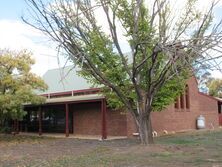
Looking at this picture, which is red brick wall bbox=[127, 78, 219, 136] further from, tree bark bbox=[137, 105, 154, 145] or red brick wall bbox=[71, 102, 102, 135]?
tree bark bbox=[137, 105, 154, 145]

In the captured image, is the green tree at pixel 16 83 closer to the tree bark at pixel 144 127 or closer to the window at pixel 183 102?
the tree bark at pixel 144 127

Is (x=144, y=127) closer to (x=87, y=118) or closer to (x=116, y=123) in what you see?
(x=116, y=123)

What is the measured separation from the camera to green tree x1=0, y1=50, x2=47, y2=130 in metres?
26.3

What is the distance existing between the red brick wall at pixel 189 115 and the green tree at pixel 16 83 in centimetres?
730

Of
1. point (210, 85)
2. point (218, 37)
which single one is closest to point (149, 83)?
point (218, 37)

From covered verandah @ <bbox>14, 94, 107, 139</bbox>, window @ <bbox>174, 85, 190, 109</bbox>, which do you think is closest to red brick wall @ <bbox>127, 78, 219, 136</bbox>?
window @ <bbox>174, 85, 190, 109</bbox>

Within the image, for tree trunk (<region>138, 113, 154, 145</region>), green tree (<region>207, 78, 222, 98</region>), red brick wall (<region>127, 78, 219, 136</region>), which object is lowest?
tree trunk (<region>138, 113, 154, 145</region>)

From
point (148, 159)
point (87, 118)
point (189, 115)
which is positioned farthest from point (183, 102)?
point (148, 159)

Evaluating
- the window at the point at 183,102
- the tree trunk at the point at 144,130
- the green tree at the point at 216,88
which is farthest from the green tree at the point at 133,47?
the green tree at the point at 216,88

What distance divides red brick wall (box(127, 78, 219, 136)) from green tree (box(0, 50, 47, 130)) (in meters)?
7.30

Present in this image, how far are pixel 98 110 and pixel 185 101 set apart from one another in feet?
30.5

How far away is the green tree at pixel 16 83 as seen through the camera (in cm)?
2634

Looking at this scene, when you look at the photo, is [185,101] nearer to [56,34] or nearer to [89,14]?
[89,14]

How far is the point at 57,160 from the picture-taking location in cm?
1531
